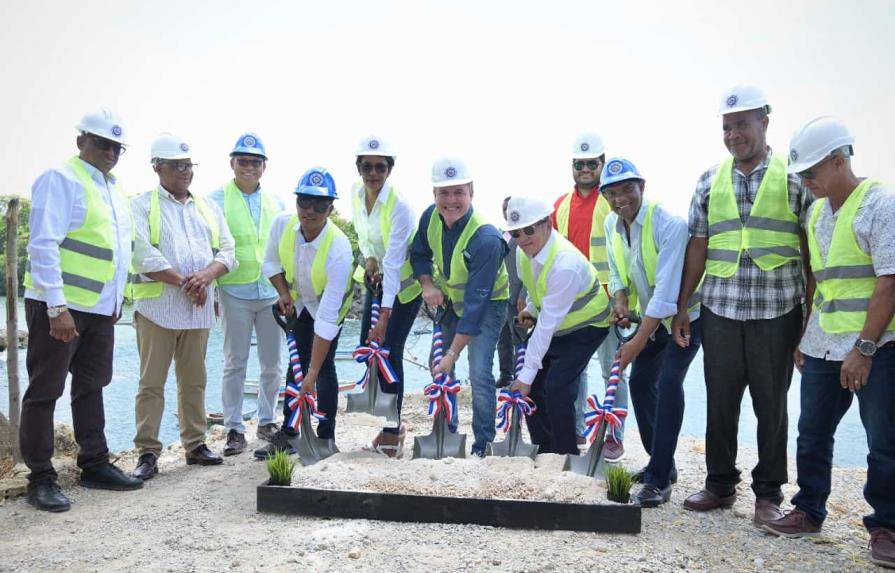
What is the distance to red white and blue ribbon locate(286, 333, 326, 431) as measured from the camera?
5266 mm

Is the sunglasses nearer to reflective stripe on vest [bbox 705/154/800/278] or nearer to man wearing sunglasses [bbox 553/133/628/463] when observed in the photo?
man wearing sunglasses [bbox 553/133/628/463]

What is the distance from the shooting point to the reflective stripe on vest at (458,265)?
528 centimetres

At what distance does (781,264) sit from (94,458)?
4381mm

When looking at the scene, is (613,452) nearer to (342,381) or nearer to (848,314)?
(848,314)

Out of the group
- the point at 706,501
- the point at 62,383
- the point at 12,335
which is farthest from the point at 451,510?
the point at 12,335

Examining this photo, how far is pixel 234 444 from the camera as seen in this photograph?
20.0ft

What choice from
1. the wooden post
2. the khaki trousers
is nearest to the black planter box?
the khaki trousers

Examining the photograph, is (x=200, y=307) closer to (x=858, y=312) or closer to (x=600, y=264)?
(x=600, y=264)

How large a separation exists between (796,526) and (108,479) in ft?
13.6

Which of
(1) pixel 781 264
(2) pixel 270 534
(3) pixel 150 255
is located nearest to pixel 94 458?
(3) pixel 150 255

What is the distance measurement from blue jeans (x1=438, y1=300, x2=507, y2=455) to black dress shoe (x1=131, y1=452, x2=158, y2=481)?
2.09m

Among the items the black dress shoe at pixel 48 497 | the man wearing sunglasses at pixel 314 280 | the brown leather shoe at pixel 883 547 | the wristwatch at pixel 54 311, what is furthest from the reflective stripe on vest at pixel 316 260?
the brown leather shoe at pixel 883 547

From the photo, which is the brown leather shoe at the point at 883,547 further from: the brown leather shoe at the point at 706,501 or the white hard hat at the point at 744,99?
the white hard hat at the point at 744,99

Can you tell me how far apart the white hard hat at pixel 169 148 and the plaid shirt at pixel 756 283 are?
3.61m
